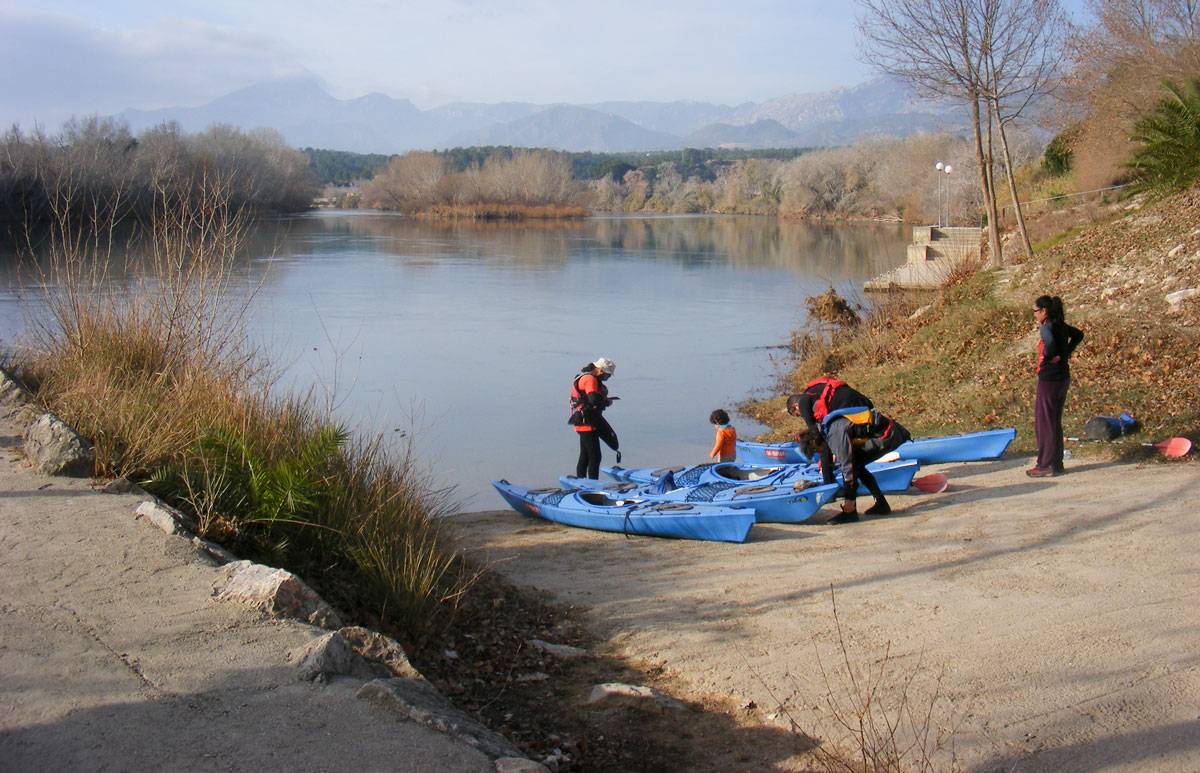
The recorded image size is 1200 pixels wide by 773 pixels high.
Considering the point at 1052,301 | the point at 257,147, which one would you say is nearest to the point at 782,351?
the point at 1052,301

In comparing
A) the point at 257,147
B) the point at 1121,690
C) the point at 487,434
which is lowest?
the point at 487,434

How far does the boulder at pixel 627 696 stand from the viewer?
5.54 m

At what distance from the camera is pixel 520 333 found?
26.5 metres

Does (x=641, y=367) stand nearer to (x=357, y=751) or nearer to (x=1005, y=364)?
(x=1005, y=364)

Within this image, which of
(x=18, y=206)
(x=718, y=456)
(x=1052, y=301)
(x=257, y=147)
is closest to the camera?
(x=1052, y=301)

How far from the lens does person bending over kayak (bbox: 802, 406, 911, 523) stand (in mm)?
9523

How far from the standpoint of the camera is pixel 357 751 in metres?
4.22

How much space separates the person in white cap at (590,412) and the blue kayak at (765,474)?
24.4 inches

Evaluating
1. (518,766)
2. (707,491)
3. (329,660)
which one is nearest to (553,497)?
A: (707,491)

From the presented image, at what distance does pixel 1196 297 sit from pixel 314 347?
15.8 metres

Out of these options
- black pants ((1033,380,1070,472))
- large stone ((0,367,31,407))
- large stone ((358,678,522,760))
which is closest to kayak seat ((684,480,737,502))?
black pants ((1033,380,1070,472))

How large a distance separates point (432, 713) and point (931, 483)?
7351 millimetres

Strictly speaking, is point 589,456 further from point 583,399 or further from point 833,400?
point 833,400

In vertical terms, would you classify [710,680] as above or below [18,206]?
below
